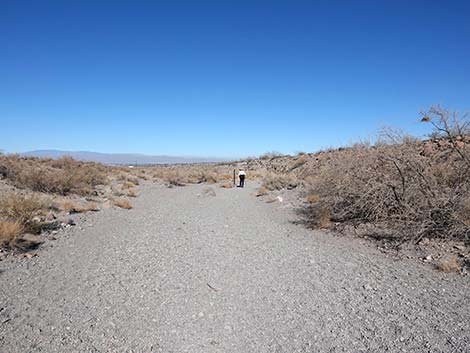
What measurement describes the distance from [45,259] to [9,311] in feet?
8.00

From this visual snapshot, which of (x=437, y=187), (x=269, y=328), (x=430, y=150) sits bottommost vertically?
(x=269, y=328)

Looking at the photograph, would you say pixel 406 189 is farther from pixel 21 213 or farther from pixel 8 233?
pixel 21 213

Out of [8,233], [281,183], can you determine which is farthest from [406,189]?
[281,183]

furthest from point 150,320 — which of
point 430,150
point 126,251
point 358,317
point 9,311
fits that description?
point 430,150

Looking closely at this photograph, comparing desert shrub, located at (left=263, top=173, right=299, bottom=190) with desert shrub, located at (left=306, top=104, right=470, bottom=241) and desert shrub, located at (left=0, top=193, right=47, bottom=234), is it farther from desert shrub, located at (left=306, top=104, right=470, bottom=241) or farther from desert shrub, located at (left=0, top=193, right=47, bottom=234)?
desert shrub, located at (left=0, top=193, right=47, bottom=234)

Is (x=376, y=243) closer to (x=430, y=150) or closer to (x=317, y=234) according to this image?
(x=317, y=234)

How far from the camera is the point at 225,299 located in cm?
512

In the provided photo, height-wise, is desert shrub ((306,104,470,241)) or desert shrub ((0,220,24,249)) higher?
desert shrub ((306,104,470,241))

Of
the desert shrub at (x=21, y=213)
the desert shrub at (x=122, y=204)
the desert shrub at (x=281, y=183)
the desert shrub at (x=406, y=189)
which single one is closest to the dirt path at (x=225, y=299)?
the desert shrub at (x=21, y=213)

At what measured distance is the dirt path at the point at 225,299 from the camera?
3967 mm

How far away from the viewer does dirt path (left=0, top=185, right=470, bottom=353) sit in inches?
156

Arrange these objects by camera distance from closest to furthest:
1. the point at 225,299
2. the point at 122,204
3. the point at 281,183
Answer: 1. the point at 225,299
2. the point at 122,204
3. the point at 281,183

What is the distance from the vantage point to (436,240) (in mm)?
7770

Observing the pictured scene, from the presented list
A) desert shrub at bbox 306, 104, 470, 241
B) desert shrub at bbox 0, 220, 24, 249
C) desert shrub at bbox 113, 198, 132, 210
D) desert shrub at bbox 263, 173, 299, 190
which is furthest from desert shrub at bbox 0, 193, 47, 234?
desert shrub at bbox 263, 173, 299, 190
